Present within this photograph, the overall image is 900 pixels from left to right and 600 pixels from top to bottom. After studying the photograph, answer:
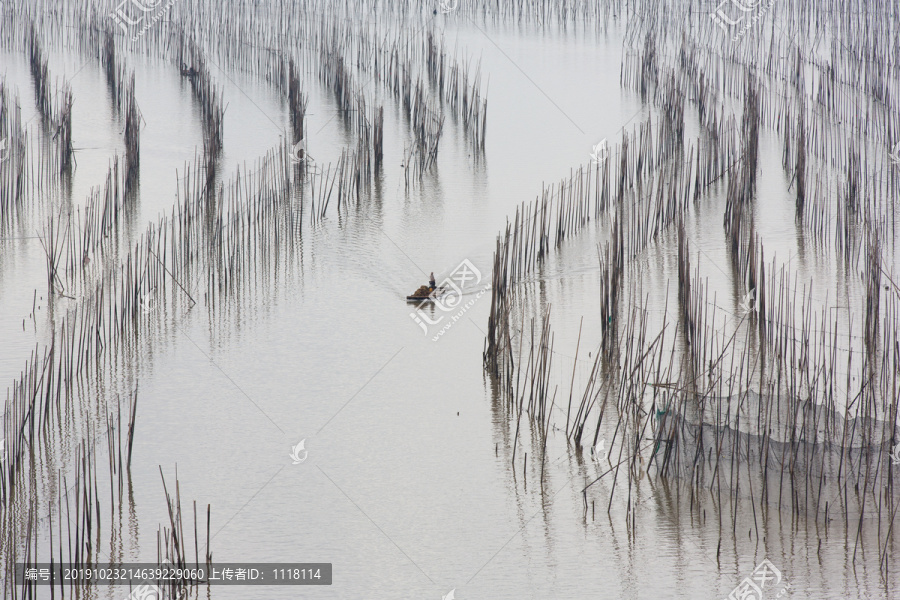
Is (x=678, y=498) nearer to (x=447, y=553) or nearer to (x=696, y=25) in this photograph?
(x=447, y=553)

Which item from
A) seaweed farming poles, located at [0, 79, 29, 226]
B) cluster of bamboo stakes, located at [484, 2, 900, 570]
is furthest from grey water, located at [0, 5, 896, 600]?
seaweed farming poles, located at [0, 79, 29, 226]

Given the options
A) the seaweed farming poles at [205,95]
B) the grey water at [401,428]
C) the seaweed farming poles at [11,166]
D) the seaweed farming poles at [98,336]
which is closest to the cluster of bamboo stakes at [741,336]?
the grey water at [401,428]

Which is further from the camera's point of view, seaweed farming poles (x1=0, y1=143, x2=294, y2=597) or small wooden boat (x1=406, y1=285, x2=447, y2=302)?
small wooden boat (x1=406, y1=285, x2=447, y2=302)

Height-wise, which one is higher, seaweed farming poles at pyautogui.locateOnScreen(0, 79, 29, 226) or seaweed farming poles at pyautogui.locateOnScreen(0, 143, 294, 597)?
seaweed farming poles at pyautogui.locateOnScreen(0, 79, 29, 226)

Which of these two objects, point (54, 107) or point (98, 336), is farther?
point (54, 107)

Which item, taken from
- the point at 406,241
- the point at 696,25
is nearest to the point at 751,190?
the point at 406,241

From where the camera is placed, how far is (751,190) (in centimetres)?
723

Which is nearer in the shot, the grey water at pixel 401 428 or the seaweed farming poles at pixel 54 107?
the grey water at pixel 401 428

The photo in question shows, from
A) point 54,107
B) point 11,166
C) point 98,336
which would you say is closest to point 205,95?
point 54,107

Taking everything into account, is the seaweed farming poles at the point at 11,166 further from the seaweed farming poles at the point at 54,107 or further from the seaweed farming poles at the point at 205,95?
the seaweed farming poles at the point at 205,95

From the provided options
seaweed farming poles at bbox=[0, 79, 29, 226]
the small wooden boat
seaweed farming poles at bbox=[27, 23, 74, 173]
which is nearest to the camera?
the small wooden boat

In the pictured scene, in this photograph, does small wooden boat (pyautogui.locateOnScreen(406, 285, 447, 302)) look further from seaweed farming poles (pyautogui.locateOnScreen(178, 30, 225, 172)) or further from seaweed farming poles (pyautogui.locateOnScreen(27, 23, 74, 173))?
seaweed farming poles (pyautogui.locateOnScreen(27, 23, 74, 173))

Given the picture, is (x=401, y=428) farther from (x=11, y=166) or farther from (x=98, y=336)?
(x=11, y=166)

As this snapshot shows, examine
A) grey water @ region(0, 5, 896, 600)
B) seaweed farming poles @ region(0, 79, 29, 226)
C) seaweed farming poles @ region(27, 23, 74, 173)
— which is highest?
seaweed farming poles @ region(27, 23, 74, 173)
